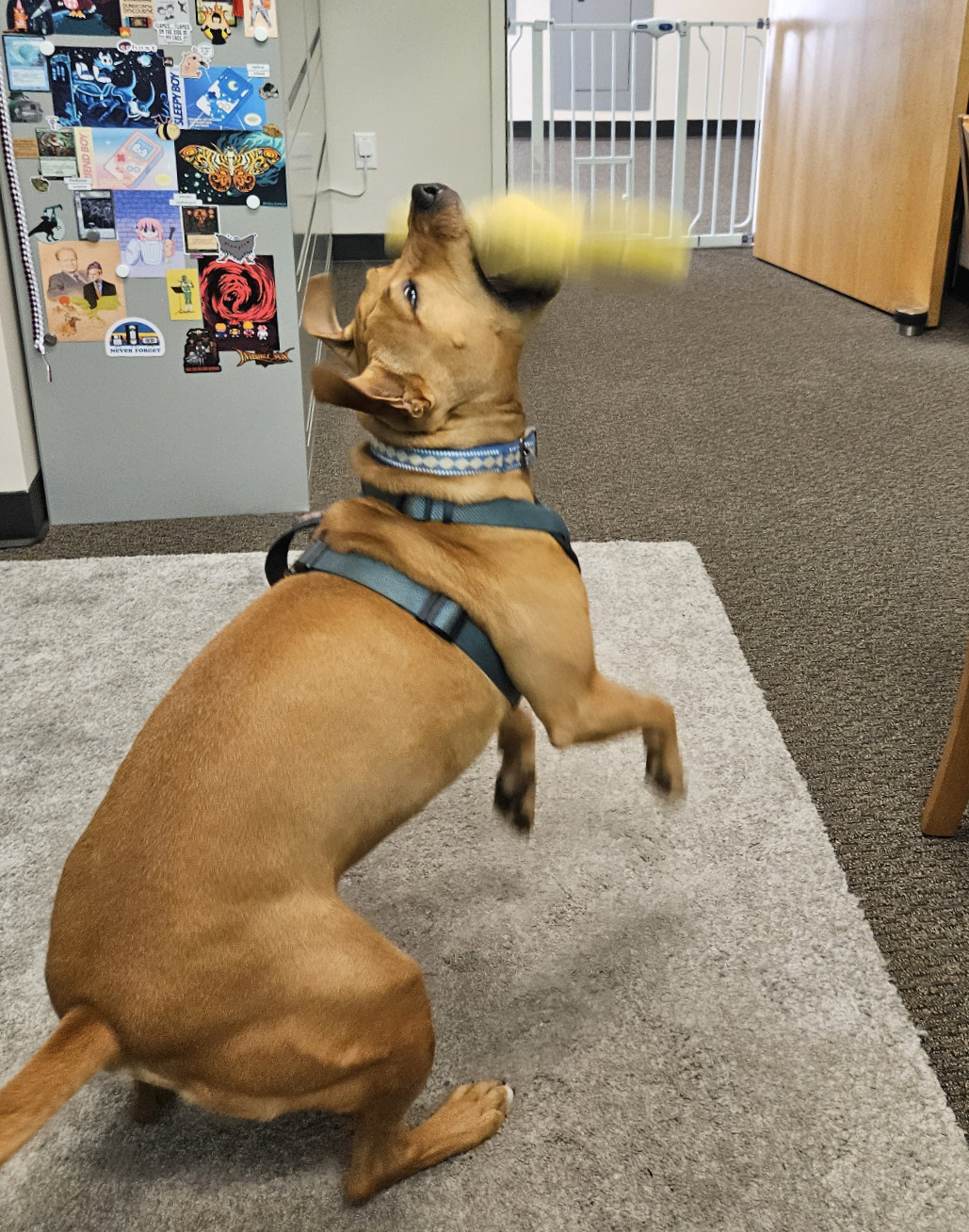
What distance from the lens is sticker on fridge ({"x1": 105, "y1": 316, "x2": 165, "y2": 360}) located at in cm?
→ 248

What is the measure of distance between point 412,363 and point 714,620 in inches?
46.4

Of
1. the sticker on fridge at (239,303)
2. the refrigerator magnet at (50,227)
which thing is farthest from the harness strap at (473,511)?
the refrigerator magnet at (50,227)

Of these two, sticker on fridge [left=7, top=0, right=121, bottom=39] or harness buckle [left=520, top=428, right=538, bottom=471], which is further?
sticker on fridge [left=7, top=0, right=121, bottom=39]

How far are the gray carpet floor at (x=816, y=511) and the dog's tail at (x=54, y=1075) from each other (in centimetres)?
88

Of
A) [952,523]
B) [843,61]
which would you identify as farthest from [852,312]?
[952,523]

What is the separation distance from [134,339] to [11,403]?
0.97 feet

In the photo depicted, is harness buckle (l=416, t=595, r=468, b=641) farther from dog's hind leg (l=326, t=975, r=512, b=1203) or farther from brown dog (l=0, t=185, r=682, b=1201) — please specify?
dog's hind leg (l=326, t=975, r=512, b=1203)

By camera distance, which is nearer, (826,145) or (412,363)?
(412,363)

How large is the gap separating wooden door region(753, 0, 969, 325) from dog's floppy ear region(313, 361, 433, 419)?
329cm

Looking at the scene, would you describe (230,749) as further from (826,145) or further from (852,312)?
(826,145)

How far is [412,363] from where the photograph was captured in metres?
1.11

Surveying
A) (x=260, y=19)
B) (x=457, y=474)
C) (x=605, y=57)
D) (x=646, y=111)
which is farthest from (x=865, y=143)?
(x=605, y=57)

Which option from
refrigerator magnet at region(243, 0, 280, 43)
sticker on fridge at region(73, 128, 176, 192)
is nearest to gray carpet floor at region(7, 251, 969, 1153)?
sticker on fridge at region(73, 128, 176, 192)

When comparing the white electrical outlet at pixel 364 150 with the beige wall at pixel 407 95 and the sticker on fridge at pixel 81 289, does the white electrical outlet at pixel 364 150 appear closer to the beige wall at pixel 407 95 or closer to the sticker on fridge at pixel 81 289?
the beige wall at pixel 407 95
